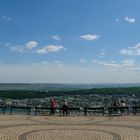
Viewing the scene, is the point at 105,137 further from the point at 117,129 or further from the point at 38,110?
the point at 38,110

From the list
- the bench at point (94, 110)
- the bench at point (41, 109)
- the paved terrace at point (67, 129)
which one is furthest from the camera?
the bench at point (41, 109)

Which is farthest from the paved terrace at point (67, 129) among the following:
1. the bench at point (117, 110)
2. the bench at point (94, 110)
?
the bench at point (94, 110)

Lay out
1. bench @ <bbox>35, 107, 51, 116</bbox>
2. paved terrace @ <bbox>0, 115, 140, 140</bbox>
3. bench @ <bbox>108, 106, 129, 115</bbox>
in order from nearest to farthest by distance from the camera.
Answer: paved terrace @ <bbox>0, 115, 140, 140</bbox>, bench @ <bbox>108, 106, 129, 115</bbox>, bench @ <bbox>35, 107, 51, 116</bbox>

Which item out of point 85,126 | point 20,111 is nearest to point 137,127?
point 85,126

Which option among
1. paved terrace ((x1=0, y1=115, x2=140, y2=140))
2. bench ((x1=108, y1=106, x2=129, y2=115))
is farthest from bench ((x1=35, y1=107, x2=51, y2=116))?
bench ((x1=108, y1=106, x2=129, y2=115))

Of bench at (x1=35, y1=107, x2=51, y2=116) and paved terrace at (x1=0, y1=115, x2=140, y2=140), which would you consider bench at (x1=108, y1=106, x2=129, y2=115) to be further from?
bench at (x1=35, y1=107, x2=51, y2=116)

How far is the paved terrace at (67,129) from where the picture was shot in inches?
818

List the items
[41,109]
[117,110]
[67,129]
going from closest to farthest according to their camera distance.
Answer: [67,129] → [117,110] → [41,109]

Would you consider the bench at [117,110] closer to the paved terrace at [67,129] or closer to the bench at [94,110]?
the bench at [94,110]

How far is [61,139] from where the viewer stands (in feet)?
65.3

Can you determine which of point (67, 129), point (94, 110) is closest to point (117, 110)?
point (94, 110)

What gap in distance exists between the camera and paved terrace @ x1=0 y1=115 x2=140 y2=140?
2078cm

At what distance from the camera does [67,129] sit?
23.7 metres

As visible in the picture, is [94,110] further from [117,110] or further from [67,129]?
[67,129]
